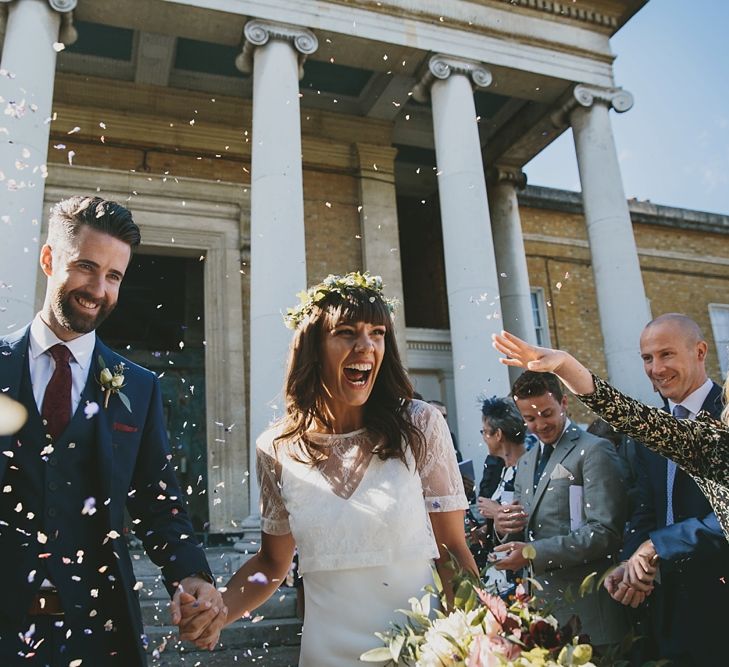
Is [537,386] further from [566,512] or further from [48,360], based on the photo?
[48,360]

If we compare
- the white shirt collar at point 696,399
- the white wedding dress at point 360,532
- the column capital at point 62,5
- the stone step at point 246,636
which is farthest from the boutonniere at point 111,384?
the column capital at point 62,5

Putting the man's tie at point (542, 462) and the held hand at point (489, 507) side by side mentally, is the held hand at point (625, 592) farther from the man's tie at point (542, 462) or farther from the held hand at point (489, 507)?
the man's tie at point (542, 462)

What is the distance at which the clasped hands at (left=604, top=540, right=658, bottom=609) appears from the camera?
3.07m

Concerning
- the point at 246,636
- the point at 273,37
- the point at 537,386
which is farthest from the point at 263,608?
the point at 273,37

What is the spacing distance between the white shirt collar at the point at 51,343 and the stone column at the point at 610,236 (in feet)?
35.1

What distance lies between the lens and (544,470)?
168 inches

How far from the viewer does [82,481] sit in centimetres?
241

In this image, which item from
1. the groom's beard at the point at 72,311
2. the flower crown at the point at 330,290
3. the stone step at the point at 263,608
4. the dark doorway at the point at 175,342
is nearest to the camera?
the groom's beard at the point at 72,311

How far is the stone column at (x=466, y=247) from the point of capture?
10.9 metres

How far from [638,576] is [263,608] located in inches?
193

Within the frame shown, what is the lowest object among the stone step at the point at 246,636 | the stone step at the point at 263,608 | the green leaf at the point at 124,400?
the stone step at the point at 246,636

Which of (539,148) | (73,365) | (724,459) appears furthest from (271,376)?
(539,148)

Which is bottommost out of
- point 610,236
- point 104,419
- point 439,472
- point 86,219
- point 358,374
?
point 439,472

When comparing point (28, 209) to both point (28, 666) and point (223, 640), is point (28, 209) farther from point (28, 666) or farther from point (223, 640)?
point (28, 666)
